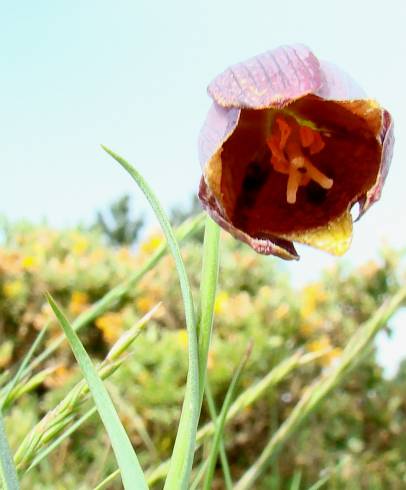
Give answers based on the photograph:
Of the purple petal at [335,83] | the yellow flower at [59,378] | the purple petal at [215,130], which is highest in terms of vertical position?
the purple petal at [335,83]

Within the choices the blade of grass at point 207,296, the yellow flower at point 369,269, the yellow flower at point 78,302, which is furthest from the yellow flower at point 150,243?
the blade of grass at point 207,296

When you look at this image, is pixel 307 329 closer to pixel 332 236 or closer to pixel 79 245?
pixel 79 245

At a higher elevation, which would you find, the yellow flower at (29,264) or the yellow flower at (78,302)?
the yellow flower at (29,264)

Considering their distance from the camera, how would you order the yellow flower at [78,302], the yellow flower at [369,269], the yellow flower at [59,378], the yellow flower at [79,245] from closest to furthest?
1. the yellow flower at [59,378]
2. the yellow flower at [78,302]
3. the yellow flower at [369,269]
4. the yellow flower at [79,245]

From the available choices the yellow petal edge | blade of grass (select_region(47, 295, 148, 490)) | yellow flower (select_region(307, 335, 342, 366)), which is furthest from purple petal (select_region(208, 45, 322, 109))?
yellow flower (select_region(307, 335, 342, 366))

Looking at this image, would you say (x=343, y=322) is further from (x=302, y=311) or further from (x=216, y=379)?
(x=216, y=379)

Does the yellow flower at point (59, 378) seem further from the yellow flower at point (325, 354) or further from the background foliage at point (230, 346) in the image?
the yellow flower at point (325, 354)

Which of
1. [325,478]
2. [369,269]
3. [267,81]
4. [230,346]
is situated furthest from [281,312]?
[267,81]

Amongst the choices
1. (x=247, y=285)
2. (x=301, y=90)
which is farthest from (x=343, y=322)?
(x=301, y=90)
